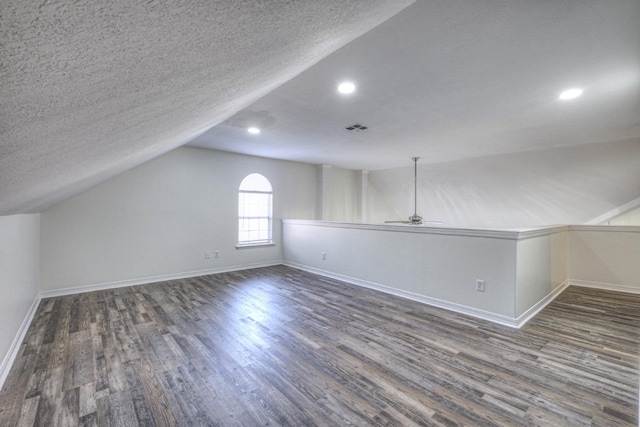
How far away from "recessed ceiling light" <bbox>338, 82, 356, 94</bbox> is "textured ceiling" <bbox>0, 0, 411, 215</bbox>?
3.89 ft

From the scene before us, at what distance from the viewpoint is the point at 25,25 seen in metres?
0.34

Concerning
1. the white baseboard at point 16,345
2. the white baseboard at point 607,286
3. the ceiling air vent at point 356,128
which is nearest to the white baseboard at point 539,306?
the white baseboard at point 607,286

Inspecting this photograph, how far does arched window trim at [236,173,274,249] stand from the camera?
5801 mm

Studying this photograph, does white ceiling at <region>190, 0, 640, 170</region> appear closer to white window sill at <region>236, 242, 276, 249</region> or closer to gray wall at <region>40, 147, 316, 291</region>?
gray wall at <region>40, 147, 316, 291</region>

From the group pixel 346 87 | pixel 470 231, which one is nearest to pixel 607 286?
pixel 470 231

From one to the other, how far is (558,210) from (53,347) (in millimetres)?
7411

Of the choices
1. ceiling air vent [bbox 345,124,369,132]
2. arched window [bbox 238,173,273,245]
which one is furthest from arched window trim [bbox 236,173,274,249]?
ceiling air vent [bbox 345,124,369,132]

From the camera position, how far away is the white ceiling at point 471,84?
1.68 m

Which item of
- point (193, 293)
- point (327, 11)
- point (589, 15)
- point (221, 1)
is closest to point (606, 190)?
point (589, 15)

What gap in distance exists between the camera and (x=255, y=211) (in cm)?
602

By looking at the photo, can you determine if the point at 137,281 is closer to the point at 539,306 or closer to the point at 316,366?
the point at 316,366

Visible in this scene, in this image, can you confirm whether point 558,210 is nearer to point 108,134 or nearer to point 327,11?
point 327,11

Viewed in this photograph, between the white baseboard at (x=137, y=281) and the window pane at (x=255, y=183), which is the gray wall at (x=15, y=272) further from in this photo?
the window pane at (x=255, y=183)

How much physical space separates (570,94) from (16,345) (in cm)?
559
